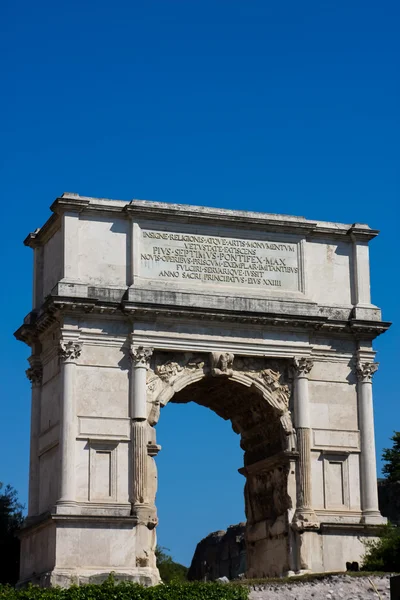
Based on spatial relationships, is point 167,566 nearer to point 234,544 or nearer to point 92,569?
point 234,544

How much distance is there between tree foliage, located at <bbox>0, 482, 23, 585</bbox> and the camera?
48.4m

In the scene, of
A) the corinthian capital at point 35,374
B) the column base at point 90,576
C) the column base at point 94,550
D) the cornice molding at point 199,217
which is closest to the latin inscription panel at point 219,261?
the cornice molding at point 199,217

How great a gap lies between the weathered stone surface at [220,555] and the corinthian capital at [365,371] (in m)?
17.1

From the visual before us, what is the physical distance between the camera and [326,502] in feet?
138

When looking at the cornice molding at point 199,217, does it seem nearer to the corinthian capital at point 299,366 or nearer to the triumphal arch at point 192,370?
the triumphal arch at point 192,370

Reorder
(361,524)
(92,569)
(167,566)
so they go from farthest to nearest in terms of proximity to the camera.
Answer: (167,566) → (361,524) → (92,569)

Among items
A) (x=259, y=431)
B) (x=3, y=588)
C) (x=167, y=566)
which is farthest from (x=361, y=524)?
→ (x=167, y=566)

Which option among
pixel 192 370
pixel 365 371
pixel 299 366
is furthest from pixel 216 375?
pixel 365 371

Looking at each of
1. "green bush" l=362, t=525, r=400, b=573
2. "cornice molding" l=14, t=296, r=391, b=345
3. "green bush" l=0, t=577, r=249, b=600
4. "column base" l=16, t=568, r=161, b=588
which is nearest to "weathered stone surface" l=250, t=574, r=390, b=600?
"green bush" l=0, t=577, r=249, b=600

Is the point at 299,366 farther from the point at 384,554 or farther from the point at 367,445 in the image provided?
the point at 384,554

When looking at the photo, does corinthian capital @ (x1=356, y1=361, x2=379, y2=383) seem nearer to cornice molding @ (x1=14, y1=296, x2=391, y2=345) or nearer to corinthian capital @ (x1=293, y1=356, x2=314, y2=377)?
cornice molding @ (x1=14, y1=296, x2=391, y2=345)

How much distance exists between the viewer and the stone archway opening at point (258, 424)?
4150 cm

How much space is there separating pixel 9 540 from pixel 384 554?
604 inches

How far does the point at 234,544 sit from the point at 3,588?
26863 mm
